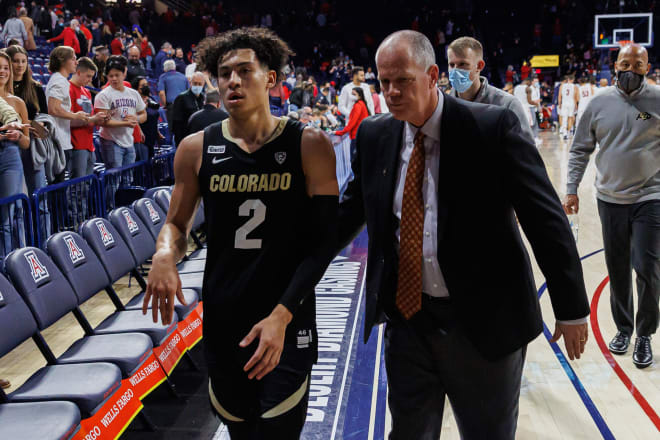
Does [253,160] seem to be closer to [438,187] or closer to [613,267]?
[438,187]

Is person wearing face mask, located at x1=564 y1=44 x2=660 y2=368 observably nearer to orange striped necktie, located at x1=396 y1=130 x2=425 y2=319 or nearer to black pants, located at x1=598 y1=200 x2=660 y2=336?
black pants, located at x1=598 y1=200 x2=660 y2=336

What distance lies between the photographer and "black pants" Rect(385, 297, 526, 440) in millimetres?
2195

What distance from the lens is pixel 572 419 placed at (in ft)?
12.0

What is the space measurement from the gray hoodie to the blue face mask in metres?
0.89

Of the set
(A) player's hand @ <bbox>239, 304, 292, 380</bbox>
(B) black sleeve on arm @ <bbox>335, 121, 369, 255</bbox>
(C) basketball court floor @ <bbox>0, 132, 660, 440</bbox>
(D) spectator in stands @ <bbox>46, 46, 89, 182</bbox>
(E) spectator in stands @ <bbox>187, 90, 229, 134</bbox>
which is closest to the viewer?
(A) player's hand @ <bbox>239, 304, 292, 380</bbox>

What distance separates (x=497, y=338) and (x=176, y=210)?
1.14 meters

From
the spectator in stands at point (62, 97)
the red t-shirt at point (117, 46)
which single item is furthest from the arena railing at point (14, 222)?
the red t-shirt at point (117, 46)

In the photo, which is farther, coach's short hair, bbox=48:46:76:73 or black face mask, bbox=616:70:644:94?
coach's short hair, bbox=48:46:76:73

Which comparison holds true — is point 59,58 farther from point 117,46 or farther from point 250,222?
point 117,46

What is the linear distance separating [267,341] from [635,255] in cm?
310

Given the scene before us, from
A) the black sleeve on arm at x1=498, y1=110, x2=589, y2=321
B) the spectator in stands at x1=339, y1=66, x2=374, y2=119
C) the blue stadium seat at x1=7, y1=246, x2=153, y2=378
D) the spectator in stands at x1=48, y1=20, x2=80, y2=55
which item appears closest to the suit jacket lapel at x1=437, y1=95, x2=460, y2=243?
the black sleeve on arm at x1=498, y1=110, x2=589, y2=321

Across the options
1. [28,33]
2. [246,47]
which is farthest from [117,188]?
[28,33]

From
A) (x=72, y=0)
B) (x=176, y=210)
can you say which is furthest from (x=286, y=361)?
(x=72, y=0)

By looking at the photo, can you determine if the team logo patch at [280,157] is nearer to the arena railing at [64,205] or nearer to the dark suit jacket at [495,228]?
the dark suit jacket at [495,228]
